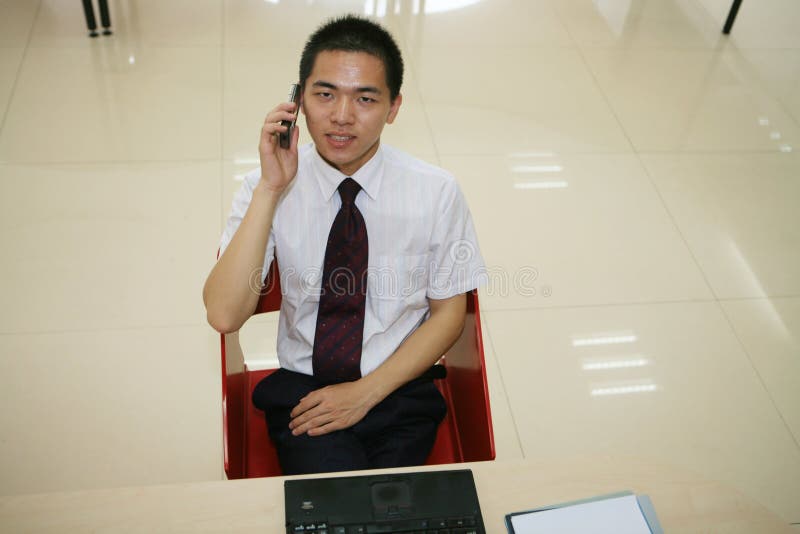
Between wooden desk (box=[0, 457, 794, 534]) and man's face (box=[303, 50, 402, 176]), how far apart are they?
0.70 meters

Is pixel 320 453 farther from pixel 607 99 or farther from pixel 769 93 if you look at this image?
pixel 769 93

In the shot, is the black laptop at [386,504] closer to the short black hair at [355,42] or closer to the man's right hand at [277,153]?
the man's right hand at [277,153]

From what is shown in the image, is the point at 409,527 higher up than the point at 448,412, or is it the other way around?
the point at 409,527

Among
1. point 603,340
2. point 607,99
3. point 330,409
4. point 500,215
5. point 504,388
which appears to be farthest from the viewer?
point 607,99

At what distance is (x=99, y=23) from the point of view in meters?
3.70

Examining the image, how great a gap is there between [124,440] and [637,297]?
73.6 inches

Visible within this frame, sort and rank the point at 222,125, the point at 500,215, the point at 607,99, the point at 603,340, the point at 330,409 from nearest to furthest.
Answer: the point at 330,409
the point at 603,340
the point at 500,215
the point at 222,125
the point at 607,99

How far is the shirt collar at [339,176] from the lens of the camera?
148 cm

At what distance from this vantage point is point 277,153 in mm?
1401

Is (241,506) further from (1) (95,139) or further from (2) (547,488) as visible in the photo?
(1) (95,139)

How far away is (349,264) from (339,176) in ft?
0.63

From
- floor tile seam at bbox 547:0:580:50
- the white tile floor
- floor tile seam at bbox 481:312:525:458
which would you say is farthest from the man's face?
floor tile seam at bbox 547:0:580:50

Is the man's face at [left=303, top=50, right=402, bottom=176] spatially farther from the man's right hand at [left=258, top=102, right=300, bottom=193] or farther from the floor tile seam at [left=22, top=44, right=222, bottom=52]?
the floor tile seam at [left=22, top=44, right=222, bottom=52]

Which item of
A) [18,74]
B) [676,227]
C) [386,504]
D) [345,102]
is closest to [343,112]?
[345,102]
